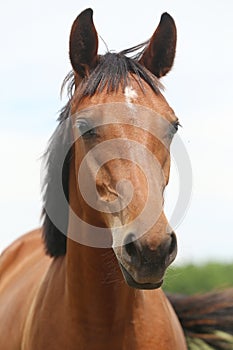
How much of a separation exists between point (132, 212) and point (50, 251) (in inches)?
55.1

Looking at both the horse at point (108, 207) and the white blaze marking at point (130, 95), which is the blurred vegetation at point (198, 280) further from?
the white blaze marking at point (130, 95)

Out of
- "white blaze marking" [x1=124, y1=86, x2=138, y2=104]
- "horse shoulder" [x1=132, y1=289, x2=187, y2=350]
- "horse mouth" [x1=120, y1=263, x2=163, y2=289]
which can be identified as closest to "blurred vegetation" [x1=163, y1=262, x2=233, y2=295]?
"horse shoulder" [x1=132, y1=289, x2=187, y2=350]

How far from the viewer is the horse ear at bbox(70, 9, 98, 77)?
4328mm

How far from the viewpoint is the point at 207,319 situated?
20.4 ft

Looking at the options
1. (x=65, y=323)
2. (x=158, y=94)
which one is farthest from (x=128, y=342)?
(x=158, y=94)

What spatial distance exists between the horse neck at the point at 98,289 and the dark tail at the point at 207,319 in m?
1.96

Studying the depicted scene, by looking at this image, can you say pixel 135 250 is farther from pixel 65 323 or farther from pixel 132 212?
pixel 65 323

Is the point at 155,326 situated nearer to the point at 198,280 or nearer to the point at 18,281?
the point at 18,281

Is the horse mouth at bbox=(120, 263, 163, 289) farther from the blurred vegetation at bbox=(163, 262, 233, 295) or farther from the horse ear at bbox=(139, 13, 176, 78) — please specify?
the blurred vegetation at bbox=(163, 262, 233, 295)

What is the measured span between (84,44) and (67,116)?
17.2 inches

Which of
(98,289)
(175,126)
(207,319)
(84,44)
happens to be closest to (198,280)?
(207,319)

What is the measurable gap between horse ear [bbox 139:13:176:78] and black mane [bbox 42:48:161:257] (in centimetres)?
8

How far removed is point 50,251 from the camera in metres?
4.85

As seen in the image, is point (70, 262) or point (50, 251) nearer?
point (70, 262)
